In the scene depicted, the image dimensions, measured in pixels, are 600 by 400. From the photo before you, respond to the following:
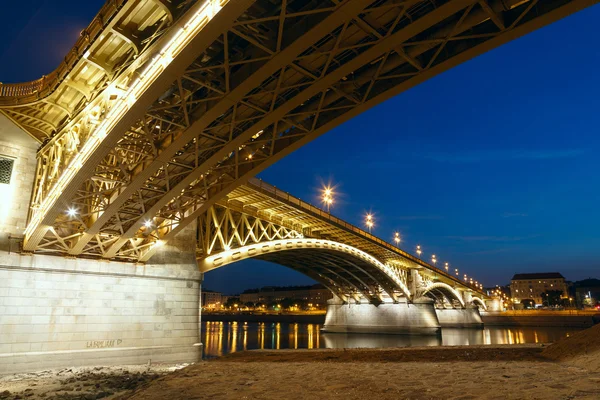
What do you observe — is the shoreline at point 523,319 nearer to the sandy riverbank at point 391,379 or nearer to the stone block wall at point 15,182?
the sandy riverbank at point 391,379

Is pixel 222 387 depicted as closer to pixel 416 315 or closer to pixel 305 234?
pixel 305 234

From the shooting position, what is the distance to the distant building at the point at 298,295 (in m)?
150

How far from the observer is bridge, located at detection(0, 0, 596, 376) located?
377 inches

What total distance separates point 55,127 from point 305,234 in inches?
897

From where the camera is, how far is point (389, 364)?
41.0ft

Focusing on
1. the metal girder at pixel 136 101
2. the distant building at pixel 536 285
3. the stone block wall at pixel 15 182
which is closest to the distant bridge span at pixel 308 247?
the stone block wall at pixel 15 182

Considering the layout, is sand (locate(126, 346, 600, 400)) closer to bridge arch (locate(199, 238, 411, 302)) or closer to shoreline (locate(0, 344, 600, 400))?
shoreline (locate(0, 344, 600, 400))

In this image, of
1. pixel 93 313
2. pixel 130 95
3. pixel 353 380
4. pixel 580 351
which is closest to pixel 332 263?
pixel 93 313

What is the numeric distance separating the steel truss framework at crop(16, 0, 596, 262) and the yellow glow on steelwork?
141 mm

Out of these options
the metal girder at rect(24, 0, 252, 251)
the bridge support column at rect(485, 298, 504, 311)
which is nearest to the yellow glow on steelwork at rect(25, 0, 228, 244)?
the metal girder at rect(24, 0, 252, 251)

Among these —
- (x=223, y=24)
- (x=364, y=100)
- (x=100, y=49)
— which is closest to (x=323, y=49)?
(x=364, y=100)

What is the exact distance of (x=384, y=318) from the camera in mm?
56562

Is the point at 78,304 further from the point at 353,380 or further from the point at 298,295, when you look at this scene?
the point at 298,295

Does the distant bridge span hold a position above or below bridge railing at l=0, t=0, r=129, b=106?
below
